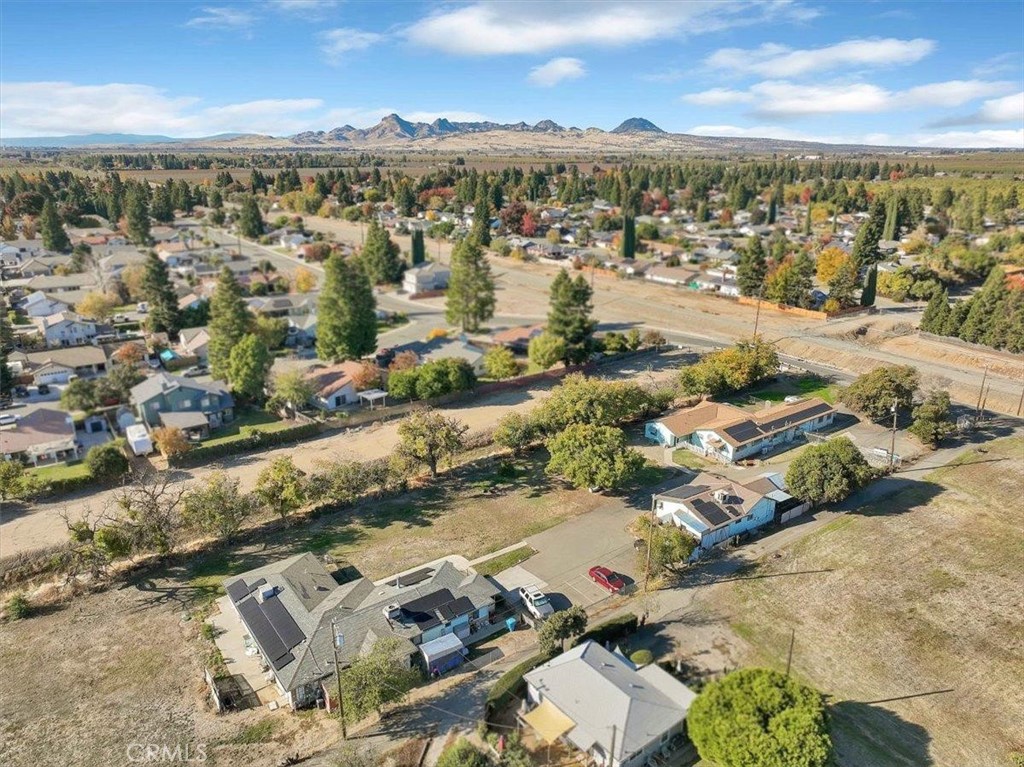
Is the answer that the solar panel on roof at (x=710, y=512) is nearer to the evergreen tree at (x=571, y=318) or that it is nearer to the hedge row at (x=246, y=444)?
the evergreen tree at (x=571, y=318)

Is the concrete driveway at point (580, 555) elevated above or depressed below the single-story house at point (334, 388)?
below

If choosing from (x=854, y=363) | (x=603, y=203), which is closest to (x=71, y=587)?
(x=854, y=363)

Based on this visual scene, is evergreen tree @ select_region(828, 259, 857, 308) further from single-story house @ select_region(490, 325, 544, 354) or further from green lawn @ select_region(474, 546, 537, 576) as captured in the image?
green lawn @ select_region(474, 546, 537, 576)

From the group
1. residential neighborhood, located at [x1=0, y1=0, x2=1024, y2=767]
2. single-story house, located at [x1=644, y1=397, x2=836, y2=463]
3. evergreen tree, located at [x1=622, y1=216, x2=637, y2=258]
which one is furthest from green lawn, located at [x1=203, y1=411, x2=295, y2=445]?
evergreen tree, located at [x1=622, y1=216, x2=637, y2=258]

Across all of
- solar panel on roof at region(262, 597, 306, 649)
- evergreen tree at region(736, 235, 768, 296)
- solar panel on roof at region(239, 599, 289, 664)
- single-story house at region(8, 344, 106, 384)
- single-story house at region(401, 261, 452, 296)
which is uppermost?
evergreen tree at region(736, 235, 768, 296)

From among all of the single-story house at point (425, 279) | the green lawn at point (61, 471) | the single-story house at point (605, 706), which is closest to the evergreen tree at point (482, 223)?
the single-story house at point (425, 279)

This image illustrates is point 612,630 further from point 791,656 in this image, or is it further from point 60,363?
point 60,363
